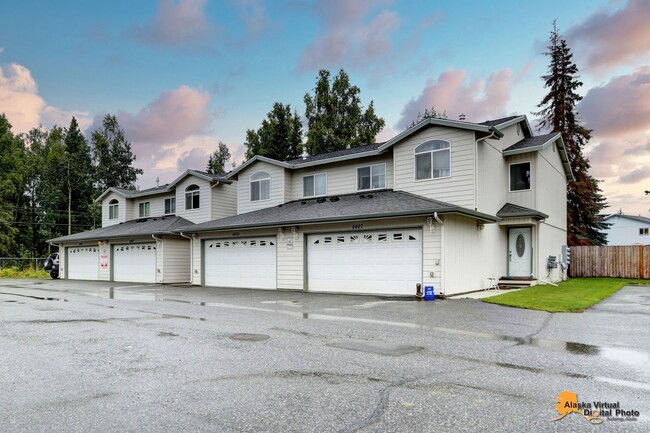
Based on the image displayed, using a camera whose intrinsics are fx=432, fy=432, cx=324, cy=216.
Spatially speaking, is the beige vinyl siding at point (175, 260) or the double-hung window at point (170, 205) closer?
the beige vinyl siding at point (175, 260)

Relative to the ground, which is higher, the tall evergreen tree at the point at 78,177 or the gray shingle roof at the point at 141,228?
the tall evergreen tree at the point at 78,177

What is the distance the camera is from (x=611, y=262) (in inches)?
934

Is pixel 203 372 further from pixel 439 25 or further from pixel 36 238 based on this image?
pixel 36 238

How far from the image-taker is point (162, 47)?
21.0 metres

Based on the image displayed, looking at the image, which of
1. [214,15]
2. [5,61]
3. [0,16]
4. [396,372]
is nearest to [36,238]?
[5,61]

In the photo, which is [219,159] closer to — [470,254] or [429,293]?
[470,254]

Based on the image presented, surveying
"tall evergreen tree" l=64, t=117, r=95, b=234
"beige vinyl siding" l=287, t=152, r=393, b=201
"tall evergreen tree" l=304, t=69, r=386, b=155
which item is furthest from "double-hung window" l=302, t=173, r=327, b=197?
"tall evergreen tree" l=64, t=117, r=95, b=234

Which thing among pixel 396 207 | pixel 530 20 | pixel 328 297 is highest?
pixel 530 20

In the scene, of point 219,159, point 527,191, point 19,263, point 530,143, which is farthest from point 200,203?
point 219,159

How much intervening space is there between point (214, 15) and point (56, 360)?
670 inches

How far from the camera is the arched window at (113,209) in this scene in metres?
31.1

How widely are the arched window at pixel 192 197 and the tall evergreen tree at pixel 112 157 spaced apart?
2737 centimetres

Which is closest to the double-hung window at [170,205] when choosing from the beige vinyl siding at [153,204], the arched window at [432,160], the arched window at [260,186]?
the beige vinyl siding at [153,204]

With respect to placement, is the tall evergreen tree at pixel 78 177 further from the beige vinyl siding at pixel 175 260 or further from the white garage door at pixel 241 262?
the white garage door at pixel 241 262
